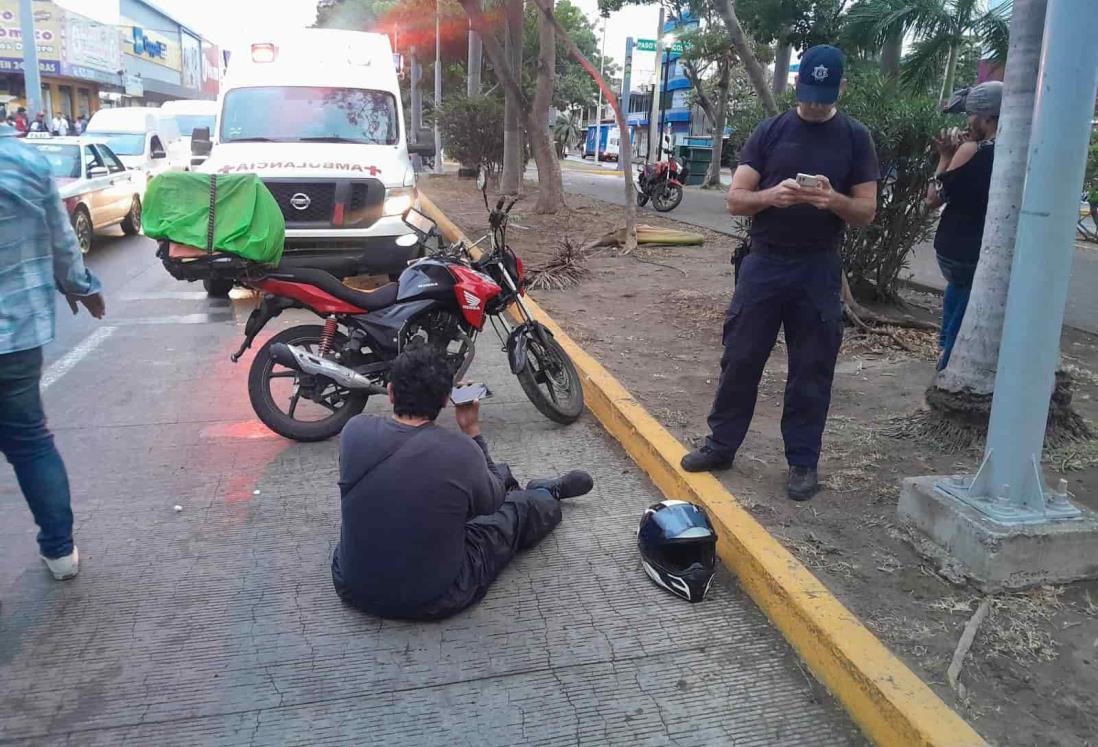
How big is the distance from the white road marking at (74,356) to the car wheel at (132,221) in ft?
23.2

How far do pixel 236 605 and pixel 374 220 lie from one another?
19.3ft

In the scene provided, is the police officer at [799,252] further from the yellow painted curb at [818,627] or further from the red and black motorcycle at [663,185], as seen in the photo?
the red and black motorcycle at [663,185]

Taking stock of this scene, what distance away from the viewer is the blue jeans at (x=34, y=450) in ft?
10.3

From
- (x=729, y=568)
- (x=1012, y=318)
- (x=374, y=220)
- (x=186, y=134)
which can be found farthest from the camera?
(x=186, y=134)

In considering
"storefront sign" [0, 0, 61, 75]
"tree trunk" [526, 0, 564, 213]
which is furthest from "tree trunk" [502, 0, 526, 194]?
"storefront sign" [0, 0, 61, 75]

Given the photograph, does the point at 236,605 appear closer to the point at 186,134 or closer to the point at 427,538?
the point at 427,538

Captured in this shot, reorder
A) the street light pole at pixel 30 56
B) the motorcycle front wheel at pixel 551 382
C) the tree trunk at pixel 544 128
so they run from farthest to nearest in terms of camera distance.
A: the street light pole at pixel 30 56
the tree trunk at pixel 544 128
the motorcycle front wheel at pixel 551 382

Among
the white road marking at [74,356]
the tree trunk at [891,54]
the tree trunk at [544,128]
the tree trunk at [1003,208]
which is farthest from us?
the tree trunk at [544,128]

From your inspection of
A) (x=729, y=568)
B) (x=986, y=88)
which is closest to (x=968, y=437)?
(x=729, y=568)

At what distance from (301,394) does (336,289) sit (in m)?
0.63

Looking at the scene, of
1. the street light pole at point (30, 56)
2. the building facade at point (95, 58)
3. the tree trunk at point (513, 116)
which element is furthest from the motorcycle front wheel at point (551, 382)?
the building facade at point (95, 58)

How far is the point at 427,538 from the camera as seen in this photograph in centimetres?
305

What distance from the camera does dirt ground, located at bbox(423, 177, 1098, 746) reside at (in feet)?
8.89

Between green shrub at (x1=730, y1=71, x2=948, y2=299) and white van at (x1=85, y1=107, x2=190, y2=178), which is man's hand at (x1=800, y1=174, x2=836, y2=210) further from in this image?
white van at (x1=85, y1=107, x2=190, y2=178)
